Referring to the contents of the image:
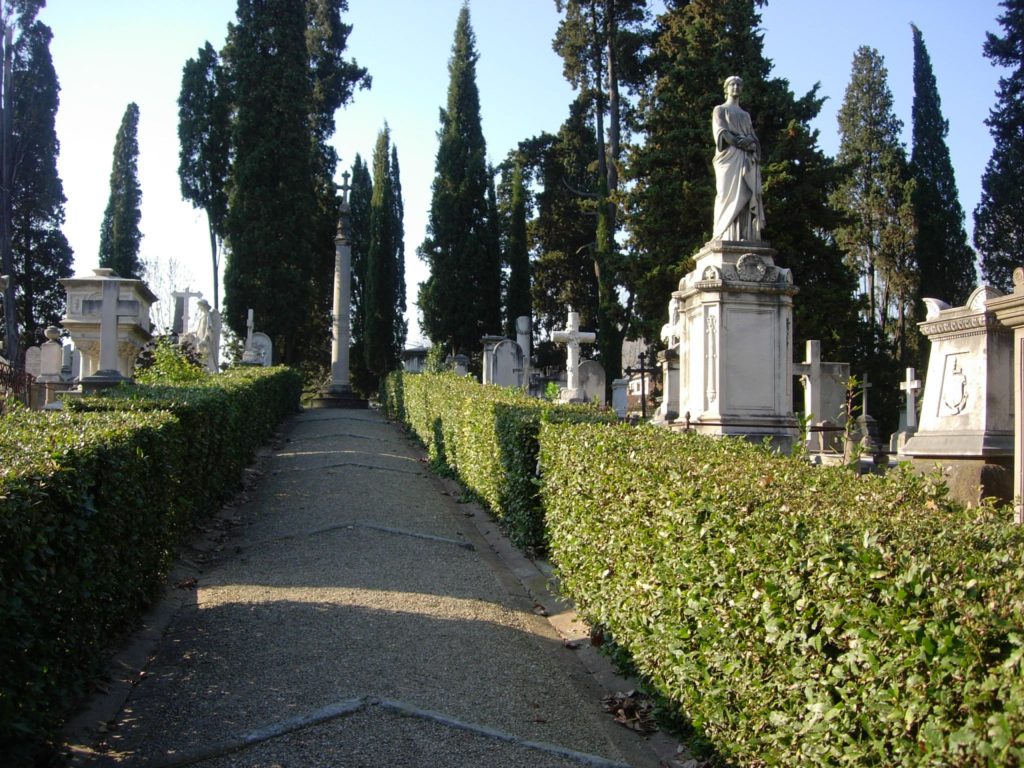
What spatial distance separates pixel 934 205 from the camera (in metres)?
35.7

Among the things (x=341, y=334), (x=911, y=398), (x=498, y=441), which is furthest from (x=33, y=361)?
(x=911, y=398)

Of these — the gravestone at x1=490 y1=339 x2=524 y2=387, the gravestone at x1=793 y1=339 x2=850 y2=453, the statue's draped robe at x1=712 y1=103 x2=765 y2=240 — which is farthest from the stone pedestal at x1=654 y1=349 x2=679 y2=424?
the gravestone at x1=490 y1=339 x2=524 y2=387

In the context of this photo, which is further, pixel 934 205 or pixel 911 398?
pixel 934 205

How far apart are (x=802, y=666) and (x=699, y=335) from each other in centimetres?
859

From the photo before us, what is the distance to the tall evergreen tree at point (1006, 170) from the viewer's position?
32.2 m

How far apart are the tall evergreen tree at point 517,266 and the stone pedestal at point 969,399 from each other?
90.1ft

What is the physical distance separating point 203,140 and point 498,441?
33.9 meters

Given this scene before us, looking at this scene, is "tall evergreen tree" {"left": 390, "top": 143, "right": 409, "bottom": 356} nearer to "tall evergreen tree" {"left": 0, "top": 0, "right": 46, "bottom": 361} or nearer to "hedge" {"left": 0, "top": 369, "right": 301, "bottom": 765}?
"tall evergreen tree" {"left": 0, "top": 0, "right": 46, "bottom": 361}

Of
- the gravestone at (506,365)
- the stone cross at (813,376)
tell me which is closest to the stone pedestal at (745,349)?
the stone cross at (813,376)

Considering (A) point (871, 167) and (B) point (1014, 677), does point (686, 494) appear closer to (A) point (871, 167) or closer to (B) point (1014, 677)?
(B) point (1014, 677)

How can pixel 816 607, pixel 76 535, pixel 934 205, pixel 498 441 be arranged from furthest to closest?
pixel 934 205
pixel 498 441
pixel 76 535
pixel 816 607

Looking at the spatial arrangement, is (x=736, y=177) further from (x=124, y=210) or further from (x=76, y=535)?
(x=124, y=210)

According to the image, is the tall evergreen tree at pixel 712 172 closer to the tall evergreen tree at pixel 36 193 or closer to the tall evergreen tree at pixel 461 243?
the tall evergreen tree at pixel 461 243

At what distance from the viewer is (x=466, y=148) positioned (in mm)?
37500
